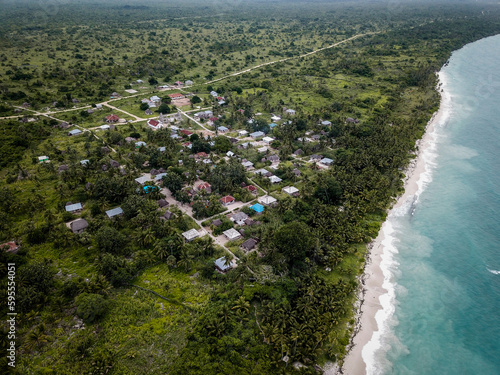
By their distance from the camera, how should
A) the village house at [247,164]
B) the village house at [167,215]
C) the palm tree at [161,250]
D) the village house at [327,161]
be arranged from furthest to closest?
the village house at [327,161]
the village house at [247,164]
the village house at [167,215]
the palm tree at [161,250]

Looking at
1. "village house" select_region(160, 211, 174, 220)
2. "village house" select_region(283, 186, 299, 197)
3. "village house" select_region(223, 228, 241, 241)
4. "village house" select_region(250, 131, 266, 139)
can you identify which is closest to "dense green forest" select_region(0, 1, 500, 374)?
"village house" select_region(223, 228, 241, 241)

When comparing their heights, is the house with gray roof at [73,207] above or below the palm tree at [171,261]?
above

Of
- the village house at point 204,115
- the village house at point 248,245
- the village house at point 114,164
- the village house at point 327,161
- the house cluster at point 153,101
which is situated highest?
the house cluster at point 153,101

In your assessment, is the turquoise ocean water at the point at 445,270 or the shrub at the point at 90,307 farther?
the turquoise ocean water at the point at 445,270

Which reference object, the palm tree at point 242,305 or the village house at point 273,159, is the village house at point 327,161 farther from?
the palm tree at point 242,305

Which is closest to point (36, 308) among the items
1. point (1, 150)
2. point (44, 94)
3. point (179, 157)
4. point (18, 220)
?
point (18, 220)

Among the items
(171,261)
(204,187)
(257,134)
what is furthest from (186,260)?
(257,134)

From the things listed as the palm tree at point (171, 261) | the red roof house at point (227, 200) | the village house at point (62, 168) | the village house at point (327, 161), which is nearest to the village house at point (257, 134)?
the village house at point (327, 161)

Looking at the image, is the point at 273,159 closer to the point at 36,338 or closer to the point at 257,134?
the point at 257,134
